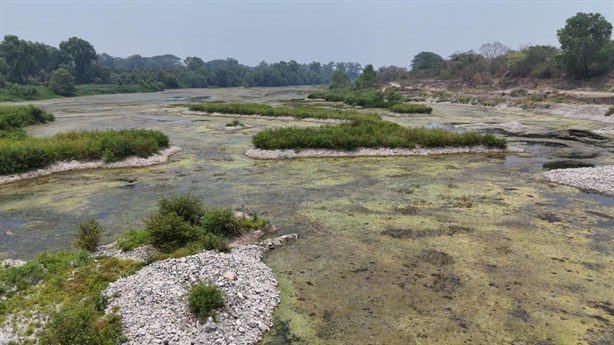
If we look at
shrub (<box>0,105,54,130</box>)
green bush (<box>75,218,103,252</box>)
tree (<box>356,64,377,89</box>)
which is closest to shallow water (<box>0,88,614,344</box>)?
green bush (<box>75,218,103,252</box>)

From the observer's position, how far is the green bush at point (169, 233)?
15.2 meters

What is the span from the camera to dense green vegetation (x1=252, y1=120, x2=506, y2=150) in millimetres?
34438

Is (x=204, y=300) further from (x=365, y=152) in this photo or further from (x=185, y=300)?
(x=365, y=152)

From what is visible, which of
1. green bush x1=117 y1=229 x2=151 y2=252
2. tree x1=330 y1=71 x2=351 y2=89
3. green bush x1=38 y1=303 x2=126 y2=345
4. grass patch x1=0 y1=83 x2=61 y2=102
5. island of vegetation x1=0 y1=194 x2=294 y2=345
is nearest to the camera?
green bush x1=38 y1=303 x2=126 y2=345

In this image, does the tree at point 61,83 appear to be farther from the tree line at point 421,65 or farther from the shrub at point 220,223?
the shrub at point 220,223

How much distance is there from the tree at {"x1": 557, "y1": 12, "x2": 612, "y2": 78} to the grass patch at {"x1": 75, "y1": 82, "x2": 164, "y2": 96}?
119352mm

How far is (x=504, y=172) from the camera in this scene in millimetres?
28078

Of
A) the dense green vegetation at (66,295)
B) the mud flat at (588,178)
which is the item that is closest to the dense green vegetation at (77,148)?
the dense green vegetation at (66,295)

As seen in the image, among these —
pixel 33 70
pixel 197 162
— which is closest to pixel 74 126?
pixel 197 162

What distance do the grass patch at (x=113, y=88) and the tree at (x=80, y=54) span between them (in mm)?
10109

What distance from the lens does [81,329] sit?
938cm

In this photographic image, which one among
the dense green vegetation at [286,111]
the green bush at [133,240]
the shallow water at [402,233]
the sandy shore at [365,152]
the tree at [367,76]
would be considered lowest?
the shallow water at [402,233]

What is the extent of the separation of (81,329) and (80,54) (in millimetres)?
153020

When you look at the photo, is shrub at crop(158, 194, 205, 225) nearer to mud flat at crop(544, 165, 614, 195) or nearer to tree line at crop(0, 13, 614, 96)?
mud flat at crop(544, 165, 614, 195)
